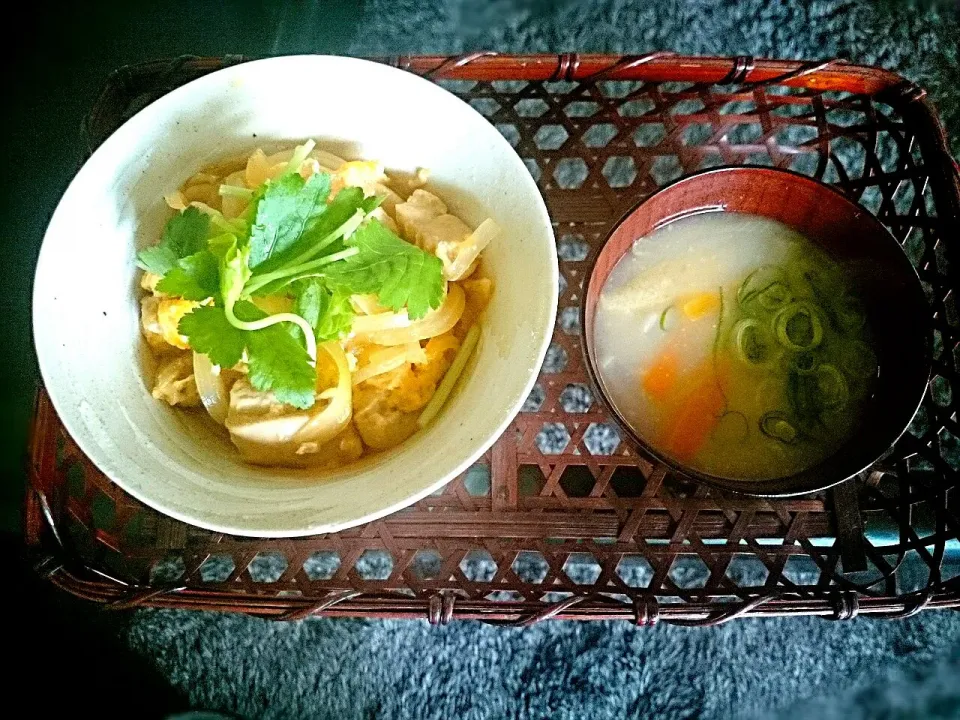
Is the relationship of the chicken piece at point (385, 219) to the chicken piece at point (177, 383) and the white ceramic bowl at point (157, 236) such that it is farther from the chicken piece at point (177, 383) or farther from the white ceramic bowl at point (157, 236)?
the chicken piece at point (177, 383)

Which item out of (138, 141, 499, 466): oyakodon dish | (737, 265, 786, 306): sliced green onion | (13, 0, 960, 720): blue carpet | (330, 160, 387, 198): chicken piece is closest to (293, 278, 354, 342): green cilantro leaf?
(138, 141, 499, 466): oyakodon dish

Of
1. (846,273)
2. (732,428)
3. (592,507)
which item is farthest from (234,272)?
(846,273)

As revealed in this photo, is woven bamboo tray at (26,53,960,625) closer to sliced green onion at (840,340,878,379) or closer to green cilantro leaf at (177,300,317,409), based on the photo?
sliced green onion at (840,340,878,379)

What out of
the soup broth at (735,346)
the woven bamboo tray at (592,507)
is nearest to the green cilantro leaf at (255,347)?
the woven bamboo tray at (592,507)

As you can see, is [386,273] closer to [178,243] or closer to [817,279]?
[178,243]

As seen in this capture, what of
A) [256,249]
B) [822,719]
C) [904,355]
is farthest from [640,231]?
[822,719]
